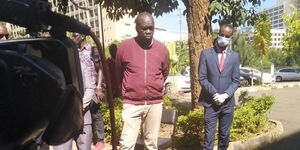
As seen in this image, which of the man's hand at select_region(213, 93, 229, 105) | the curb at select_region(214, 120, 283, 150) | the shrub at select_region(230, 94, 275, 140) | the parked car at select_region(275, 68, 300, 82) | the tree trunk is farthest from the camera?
the parked car at select_region(275, 68, 300, 82)

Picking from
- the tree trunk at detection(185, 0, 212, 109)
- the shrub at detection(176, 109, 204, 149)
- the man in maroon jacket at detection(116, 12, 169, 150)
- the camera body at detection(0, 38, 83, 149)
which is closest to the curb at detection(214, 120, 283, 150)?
the shrub at detection(176, 109, 204, 149)

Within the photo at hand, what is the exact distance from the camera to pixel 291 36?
89.4 feet

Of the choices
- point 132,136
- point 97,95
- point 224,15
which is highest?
point 224,15

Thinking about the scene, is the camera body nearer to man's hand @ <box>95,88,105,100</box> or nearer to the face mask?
man's hand @ <box>95,88,105,100</box>

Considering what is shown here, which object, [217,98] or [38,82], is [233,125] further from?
[38,82]

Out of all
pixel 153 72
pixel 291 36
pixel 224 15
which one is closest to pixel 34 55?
pixel 153 72

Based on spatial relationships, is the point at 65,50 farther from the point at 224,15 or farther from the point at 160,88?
the point at 224,15

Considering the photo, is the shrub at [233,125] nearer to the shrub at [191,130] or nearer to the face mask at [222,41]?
the shrub at [191,130]

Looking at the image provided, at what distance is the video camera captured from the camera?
758mm

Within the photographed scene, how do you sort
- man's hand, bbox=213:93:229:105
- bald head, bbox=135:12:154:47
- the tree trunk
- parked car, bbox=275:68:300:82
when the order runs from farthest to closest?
1. parked car, bbox=275:68:300:82
2. the tree trunk
3. man's hand, bbox=213:93:229:105
4. bald head, bbox=135:12:154:47

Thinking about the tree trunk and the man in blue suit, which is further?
the tree trunk

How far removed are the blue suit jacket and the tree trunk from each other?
170cm

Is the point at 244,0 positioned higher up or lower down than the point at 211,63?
higher up

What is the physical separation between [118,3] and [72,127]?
20.7 ft
